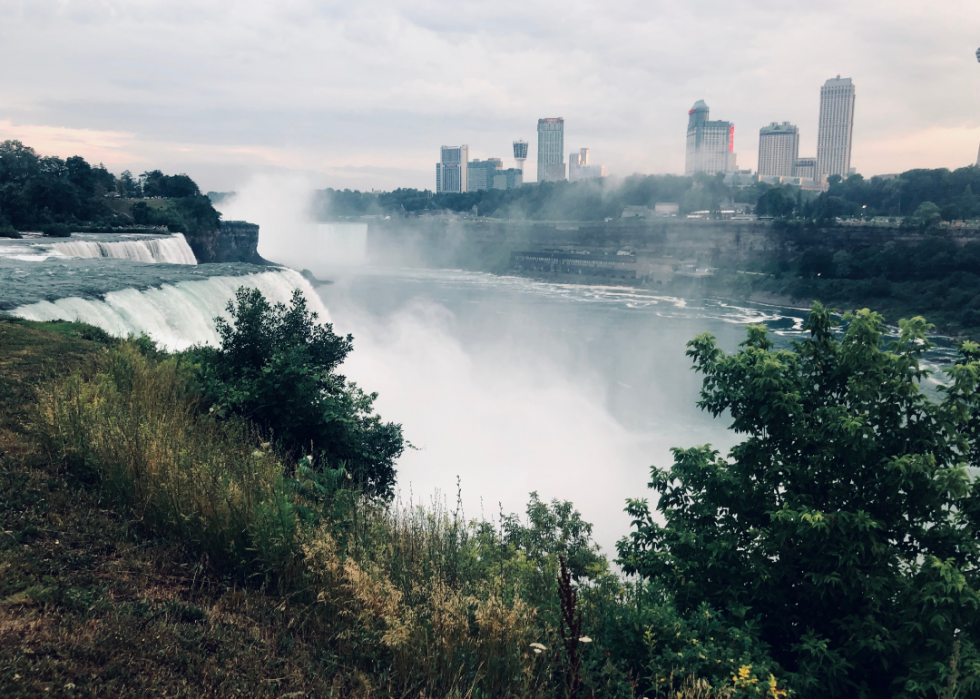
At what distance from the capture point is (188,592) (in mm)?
5051

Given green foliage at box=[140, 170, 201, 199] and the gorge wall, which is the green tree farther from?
green foliage at box=[140, 170, 201, 199]

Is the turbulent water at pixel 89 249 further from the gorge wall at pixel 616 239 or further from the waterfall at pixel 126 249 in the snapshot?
the gorge wall at pixel 616 239

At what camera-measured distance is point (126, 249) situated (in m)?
36.4

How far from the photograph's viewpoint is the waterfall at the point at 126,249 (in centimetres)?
3406

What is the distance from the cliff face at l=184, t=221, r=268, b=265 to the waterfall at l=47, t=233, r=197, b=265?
21075 millimetres

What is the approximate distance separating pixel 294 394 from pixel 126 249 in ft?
Answer: 97.2

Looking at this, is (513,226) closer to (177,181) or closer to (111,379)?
(177,181)

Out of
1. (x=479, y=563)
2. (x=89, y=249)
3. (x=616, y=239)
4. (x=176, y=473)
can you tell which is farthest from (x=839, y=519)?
(x=616, y=239)

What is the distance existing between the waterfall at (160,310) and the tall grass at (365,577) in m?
10.8

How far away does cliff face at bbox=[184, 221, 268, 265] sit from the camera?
209 feet

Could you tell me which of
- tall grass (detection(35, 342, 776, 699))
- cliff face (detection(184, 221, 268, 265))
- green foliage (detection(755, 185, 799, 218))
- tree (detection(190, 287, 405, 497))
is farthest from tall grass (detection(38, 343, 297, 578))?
green foliage (detection(755, 185, 799, 218))

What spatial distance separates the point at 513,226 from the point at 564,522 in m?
133

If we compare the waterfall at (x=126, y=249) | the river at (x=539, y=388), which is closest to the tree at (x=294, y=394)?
the river at (x=539, y=388)

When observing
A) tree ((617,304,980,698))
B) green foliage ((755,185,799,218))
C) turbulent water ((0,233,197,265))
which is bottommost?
tree ((617,304,980,698))
